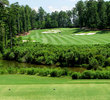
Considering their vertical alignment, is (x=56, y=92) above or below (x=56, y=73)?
above

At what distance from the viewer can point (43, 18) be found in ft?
405

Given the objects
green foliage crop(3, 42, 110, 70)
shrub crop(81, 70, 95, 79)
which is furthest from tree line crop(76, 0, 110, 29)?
shrub crop(81, 70, 95, 79)

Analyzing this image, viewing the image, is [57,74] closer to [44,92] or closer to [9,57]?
[44,92]

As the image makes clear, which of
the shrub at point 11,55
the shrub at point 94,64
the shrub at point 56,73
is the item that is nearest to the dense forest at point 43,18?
the shrub at point 11,55

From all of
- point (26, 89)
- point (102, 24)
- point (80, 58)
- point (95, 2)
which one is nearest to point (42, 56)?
point (80, 58)

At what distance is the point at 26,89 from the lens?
360 inches

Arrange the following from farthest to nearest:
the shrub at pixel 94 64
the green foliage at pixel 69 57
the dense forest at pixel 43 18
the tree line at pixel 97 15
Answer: the tree line at pixel 97 15 → the dense forest at pixel 43 18 → the green foliage at pixel 69 57 → the shrub at pixel 94 64

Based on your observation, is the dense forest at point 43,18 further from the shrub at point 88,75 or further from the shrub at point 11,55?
the shrub at point 88,75

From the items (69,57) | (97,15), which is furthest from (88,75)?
(97,15)

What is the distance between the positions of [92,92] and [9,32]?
36219mm

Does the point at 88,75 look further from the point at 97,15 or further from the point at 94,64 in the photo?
the point at 97,15

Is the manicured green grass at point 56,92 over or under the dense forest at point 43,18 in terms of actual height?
under

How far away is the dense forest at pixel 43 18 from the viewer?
38.4m

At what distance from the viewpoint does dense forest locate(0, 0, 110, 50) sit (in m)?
38.4
